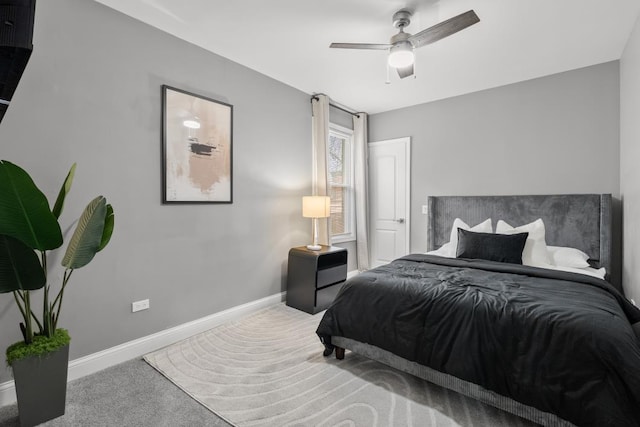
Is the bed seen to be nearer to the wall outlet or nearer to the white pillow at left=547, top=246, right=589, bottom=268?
the white pillow at left=547, top=246, right=589, bottom=268

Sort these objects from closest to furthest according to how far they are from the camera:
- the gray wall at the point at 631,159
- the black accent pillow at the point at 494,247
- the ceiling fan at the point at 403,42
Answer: the ceiling fan at the point at 403,42, the gray wall at the point at 631,159, the black accent pillow at the point at 494,247

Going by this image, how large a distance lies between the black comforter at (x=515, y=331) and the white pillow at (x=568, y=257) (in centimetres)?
81

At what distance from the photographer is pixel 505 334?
1.61 m

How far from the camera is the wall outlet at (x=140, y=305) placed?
7.80 ft

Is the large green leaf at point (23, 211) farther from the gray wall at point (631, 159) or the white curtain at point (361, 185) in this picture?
the gray wall at point (631, 159)

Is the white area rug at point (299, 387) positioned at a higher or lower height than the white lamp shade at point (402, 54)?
lower

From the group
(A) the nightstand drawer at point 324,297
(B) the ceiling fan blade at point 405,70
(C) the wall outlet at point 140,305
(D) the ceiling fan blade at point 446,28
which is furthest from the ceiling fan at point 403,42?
(C) the wall outlet at point 140,305

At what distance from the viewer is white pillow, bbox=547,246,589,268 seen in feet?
9.32

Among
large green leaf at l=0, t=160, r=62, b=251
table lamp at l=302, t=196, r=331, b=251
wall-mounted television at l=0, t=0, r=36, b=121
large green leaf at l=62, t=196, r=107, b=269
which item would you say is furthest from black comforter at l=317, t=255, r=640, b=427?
wall-mounted television at l=0, t=0, r=36, b=121

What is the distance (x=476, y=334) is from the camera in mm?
1681

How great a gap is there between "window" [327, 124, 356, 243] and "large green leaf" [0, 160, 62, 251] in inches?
132

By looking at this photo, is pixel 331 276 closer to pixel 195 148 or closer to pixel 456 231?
pixel 456 231

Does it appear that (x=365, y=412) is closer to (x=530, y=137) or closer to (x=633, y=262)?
(x=633, y=262)

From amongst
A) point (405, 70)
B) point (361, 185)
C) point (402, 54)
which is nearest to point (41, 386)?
point (402, 54)
